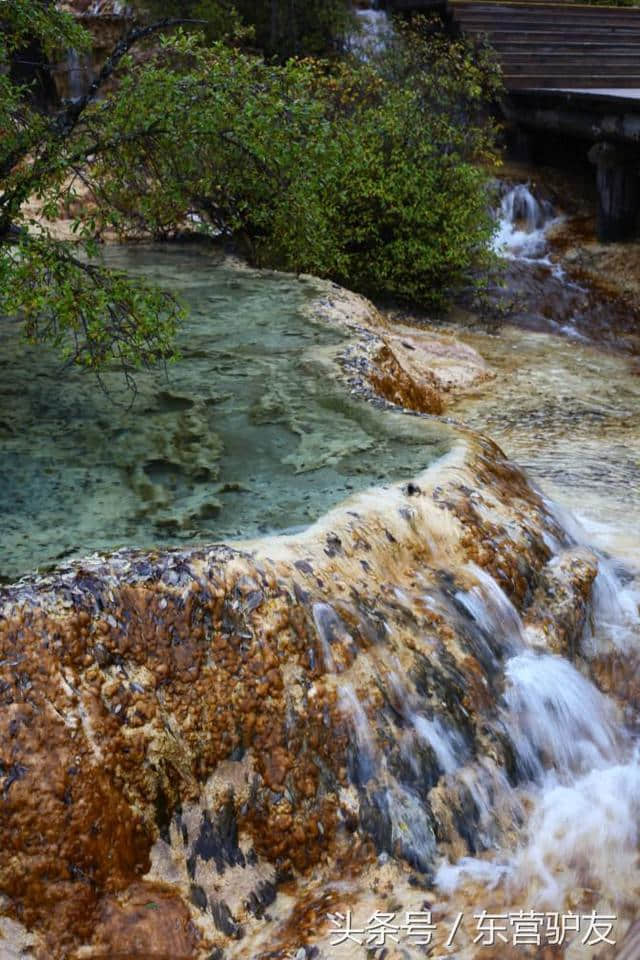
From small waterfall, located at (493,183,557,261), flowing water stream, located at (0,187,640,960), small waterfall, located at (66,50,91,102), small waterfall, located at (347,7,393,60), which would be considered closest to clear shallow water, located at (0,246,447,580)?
flowing water stream, located at (0,187,640,960)

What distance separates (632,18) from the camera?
2066cm

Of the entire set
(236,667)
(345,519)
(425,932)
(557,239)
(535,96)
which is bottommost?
(425,932)

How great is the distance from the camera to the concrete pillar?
52.5ft

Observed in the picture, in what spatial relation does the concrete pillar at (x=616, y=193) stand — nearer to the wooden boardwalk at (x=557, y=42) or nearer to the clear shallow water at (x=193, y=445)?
the wooden boardwalk at (x=557, y=42)

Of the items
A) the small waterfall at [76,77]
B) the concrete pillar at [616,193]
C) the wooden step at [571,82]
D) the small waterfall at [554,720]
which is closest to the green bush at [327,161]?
the wooden step at [571,82]

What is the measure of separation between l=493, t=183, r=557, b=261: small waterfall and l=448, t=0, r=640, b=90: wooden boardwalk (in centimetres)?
234

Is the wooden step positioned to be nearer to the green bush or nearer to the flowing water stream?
the green bush

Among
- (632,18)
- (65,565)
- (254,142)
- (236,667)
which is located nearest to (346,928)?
(236,667)

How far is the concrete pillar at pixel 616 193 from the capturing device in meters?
16.0

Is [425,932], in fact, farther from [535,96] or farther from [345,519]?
[535,96]

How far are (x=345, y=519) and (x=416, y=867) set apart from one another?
1908 millimetres

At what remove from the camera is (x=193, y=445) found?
24.6 feet

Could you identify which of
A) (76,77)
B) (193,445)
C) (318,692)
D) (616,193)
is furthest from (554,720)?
(76,77)

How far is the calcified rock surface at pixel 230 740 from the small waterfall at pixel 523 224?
10.9 m
